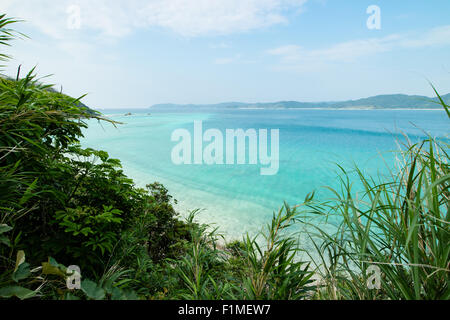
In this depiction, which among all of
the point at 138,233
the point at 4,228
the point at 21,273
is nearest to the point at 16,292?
the point at 21,273

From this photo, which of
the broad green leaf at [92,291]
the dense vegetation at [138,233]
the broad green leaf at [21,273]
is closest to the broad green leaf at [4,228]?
the dense vegetation at [138,233]

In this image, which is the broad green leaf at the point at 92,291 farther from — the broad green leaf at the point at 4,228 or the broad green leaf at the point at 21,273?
the broad green leaf at the point at 4,228

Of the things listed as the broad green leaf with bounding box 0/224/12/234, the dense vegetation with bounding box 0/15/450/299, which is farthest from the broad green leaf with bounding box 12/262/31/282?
the broad green leaf with bounding box 0/224/12/234

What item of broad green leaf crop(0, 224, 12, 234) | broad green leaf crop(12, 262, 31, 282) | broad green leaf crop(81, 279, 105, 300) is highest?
broad green leaf crop(0, 224, 12, 234)

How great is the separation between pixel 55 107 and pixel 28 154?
0.41 metres

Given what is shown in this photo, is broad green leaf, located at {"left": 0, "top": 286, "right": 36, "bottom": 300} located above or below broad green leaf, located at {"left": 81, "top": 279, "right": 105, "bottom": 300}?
above

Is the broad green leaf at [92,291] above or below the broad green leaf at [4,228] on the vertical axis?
below

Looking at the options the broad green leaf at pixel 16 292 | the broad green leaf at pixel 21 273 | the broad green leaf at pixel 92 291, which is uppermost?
the broad green leaf at pixel 21 273

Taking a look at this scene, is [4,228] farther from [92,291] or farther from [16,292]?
[92,291]

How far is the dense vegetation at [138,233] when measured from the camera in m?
0.94

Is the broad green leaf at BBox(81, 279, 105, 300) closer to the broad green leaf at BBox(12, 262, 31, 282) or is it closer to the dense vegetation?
the dense vegetation

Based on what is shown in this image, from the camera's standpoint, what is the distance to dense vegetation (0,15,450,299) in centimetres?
94
